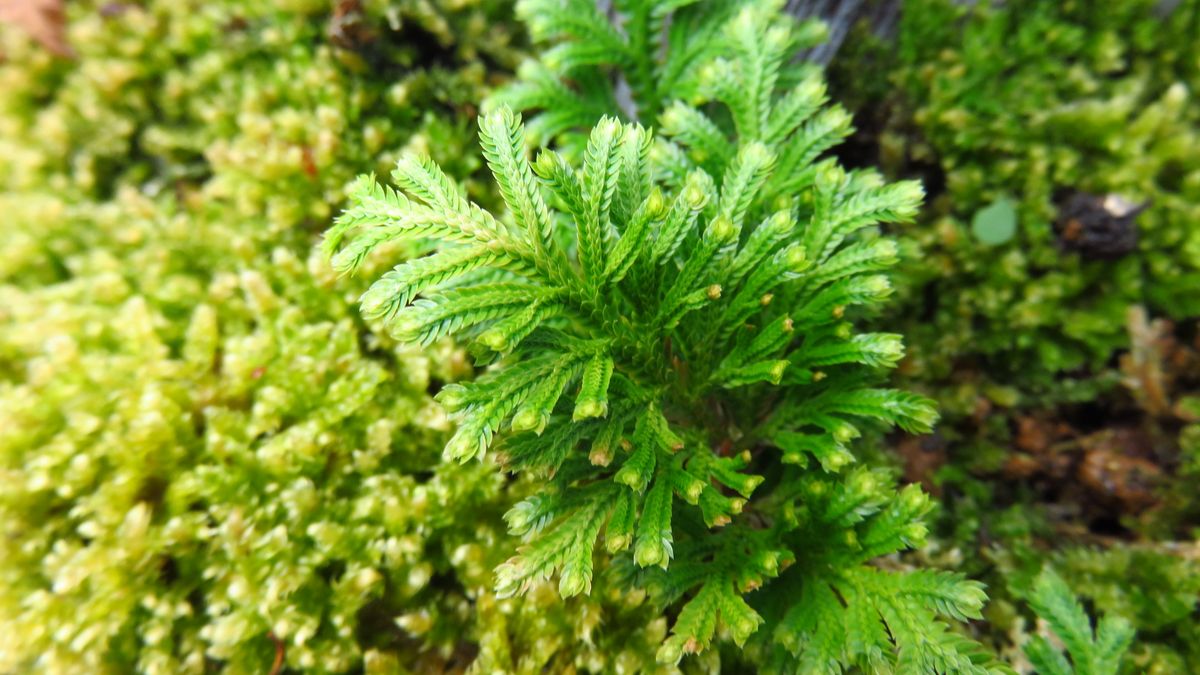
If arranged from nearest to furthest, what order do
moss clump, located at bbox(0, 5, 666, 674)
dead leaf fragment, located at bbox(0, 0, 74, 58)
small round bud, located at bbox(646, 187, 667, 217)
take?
small round bud, located at bbox(646, 187, 667, 217) < moss clump, located at bbox(0, 5, 666, 674) < dead leaf fragment, located at bbox(0, 0, 74, 58)

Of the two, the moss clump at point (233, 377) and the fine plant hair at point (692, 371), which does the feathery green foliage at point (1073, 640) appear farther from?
the moss clump at point (233, 377)

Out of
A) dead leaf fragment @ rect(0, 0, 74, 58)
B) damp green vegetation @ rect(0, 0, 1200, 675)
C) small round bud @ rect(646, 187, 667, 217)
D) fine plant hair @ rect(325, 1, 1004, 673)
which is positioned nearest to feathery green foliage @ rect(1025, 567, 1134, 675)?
damp green vegetation @ rect(0, 0, 1200, 675)

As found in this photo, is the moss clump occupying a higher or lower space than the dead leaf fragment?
lower

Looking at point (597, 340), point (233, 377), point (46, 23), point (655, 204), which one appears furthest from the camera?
point (46, 23)

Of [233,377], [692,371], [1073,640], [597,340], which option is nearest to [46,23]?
[233,377]

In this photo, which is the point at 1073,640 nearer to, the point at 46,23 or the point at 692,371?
the point at 692,371

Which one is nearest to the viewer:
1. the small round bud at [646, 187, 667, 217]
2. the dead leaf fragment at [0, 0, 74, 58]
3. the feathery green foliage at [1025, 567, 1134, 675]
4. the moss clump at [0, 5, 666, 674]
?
the small round bud at [646, 187, 667, 217]

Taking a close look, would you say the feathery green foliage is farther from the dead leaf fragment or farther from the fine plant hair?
the dead leaf fragment
